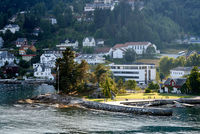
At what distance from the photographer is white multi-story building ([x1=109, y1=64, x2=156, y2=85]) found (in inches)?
3538

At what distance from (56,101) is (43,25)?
73883 mm

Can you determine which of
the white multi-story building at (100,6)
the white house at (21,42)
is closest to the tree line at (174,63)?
the white house at (21,42)

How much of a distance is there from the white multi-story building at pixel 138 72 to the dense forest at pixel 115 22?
1353 inches

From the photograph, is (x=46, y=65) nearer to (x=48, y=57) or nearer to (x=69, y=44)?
(x=48, y=57)

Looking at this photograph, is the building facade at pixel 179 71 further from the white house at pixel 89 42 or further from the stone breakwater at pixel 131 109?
the white house at pixel 89 42

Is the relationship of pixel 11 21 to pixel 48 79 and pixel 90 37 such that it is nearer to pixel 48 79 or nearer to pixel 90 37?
pixel 90 37

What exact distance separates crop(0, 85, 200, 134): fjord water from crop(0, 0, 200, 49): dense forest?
69.2 meters

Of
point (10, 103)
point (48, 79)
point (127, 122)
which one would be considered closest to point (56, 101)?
point (10, 103)

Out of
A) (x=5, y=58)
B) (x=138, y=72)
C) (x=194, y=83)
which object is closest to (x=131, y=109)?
(x=194, y=83)

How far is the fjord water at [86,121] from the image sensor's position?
44500mm

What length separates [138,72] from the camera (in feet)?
297

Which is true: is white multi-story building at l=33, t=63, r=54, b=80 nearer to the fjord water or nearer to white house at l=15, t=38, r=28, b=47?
white house at l=15, t=38, r=28, b=47

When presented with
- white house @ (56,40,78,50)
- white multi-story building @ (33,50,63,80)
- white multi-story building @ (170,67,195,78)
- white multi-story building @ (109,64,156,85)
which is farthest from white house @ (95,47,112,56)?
white multi-story building @ (170,67,195,78)

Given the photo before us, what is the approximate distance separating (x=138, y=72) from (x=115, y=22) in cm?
4687
